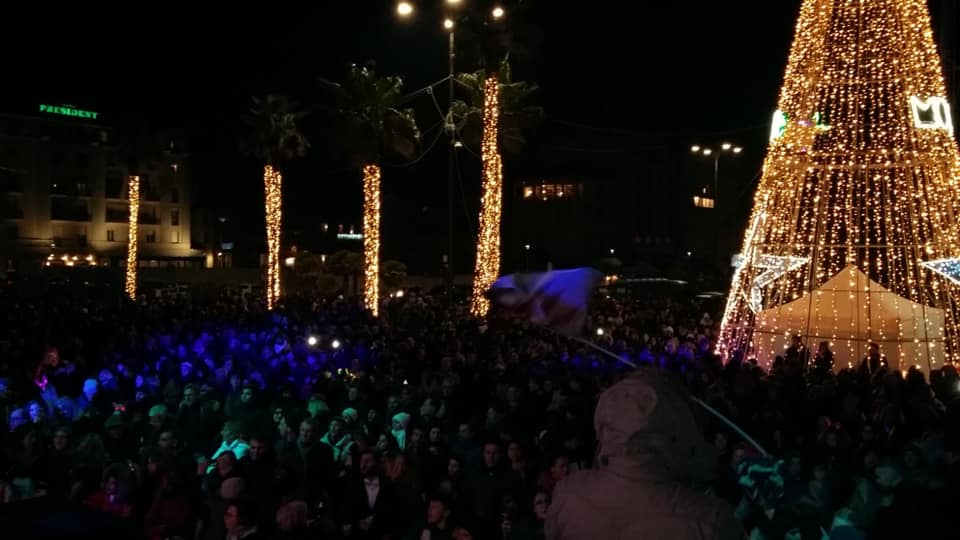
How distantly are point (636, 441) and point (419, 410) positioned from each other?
8053 millimetres

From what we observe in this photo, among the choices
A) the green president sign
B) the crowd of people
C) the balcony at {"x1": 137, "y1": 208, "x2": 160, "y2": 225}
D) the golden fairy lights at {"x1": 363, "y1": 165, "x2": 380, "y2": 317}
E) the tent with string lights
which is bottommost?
the crowd of people

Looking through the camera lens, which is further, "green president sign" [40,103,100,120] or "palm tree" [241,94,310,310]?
"green president sign" [40,103,100,120]

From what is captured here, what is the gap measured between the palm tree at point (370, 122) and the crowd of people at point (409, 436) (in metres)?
12.6

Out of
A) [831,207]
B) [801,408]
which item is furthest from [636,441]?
[831,207]

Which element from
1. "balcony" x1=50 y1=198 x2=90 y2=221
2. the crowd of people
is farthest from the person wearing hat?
"balcony" x1=50 y1=198 x2=90 y2=221

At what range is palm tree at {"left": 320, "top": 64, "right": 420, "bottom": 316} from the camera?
93.9 ft

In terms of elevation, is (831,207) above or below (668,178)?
below

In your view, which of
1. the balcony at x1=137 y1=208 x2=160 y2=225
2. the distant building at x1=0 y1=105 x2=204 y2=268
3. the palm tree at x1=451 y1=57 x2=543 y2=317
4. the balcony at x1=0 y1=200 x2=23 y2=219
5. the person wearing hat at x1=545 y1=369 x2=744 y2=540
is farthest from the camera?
the balcony at x1=137 y1=208 x2=160 y2=225

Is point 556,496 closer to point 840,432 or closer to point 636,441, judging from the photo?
point 636,441

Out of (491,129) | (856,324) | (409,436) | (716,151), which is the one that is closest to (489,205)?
(491,129)

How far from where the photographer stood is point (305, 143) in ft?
110

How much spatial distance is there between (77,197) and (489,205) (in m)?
56.3

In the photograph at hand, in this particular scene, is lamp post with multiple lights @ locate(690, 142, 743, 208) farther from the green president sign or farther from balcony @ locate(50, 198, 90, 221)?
the green president sign

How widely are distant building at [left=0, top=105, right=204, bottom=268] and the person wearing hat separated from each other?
223 feet
